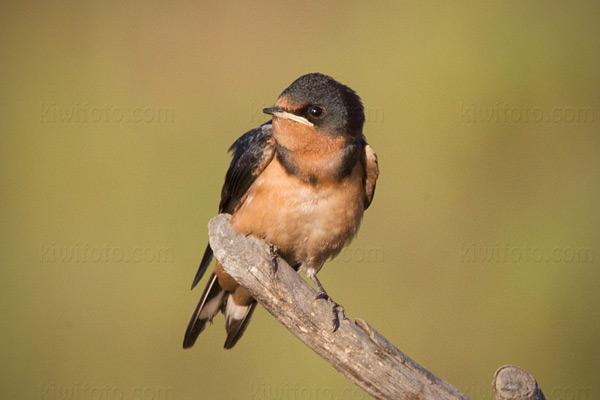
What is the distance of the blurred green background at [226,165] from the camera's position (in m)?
6.14

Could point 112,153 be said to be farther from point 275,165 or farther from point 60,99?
point 275,165

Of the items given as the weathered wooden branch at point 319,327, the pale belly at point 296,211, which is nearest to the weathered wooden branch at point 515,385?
the weathered wooden branch at point 319,327

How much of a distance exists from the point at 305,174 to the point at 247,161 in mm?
352

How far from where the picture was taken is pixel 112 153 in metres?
7.00

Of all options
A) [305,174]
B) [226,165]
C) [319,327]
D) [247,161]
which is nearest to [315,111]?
[305,174]

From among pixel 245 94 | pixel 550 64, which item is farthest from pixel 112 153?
pixel 550 64

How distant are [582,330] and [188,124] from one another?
383 cm

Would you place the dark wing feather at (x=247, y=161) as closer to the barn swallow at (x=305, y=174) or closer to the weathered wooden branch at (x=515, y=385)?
the barn swallow at (x=305, y=174)

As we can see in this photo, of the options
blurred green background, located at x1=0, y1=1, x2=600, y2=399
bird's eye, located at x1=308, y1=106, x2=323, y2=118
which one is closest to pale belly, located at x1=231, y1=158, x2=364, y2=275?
bird's eye, located at x1=308, y1=106, x2=323, y2=118

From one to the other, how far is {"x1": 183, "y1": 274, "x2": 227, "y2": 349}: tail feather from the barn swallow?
0.53 feet

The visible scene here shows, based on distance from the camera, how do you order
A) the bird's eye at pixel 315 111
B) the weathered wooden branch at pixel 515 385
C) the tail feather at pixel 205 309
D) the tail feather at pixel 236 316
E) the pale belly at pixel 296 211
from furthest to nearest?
the tail feather at pixel 236 316
the tail feather at pixel 205 309
the pale belly at pixel 296 211
the bird's eye at pixel 315 111
the weathered wooden branch at pixel 515 385

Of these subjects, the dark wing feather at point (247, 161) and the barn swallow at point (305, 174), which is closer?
the barn swallow at point (305, 174)

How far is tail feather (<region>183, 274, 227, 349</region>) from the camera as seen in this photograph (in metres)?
4.35

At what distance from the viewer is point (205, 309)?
4.43 meters
